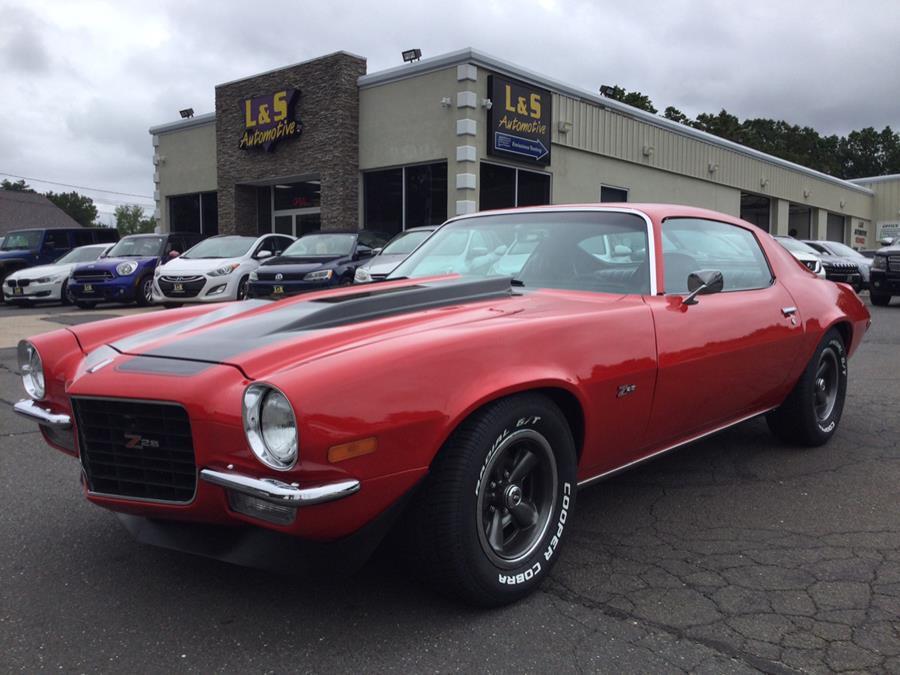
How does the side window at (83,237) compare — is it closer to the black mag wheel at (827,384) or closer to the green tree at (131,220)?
the black mag wheel at (827,384)

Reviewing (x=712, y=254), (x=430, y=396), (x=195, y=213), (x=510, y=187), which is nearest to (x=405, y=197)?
(x=510, y=187)

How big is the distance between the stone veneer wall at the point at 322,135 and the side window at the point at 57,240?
4480 millimetres

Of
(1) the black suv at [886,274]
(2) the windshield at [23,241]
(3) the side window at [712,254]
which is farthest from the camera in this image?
(2) the windshield at [23,241]

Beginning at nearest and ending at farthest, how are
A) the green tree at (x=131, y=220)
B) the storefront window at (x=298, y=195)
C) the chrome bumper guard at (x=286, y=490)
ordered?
the chrome bumper guard at (x=286, y=490), the storefront window at (x=298, y=195), the green tree at (x=131, y=220)

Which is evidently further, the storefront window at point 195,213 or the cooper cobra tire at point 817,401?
the storefront window at point 195,213

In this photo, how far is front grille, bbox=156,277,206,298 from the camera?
1236 centimetres

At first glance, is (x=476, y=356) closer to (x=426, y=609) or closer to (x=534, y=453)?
(x=534, y=453)

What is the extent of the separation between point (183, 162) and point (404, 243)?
554 inches

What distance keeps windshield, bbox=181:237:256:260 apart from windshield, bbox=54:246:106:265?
409 centimetres

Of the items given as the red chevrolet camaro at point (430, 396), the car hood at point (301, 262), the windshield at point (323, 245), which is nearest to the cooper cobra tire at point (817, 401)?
the red chevrolet camaro at point (430, 396)

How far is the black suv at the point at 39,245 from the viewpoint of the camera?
17.3 metres

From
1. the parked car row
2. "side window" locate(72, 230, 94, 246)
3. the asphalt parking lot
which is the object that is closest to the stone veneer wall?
the parked car row

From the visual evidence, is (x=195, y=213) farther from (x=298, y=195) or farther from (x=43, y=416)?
(x=43, y=416)

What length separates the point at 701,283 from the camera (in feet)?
10.7
